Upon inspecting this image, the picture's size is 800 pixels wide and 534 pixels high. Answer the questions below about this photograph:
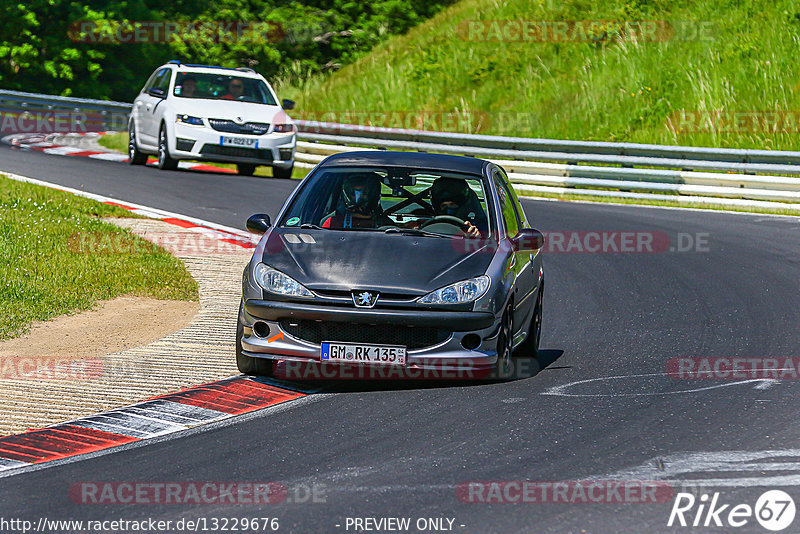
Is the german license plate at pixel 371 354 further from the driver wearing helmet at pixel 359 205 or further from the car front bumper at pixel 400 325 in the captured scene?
the driver wearing helmet at pixel 359 205

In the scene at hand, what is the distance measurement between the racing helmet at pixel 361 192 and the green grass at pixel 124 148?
14.4m

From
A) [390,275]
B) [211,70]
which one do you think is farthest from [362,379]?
[211,70]

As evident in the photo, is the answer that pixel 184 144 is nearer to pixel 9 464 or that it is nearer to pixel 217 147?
pixel 217 147

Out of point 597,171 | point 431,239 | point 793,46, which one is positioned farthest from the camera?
point 793,46

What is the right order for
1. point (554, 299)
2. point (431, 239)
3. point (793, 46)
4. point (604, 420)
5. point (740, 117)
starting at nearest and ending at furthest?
point (604, 420), point (431, 239), point (554, 299), point (740, 117), point (793, 46)

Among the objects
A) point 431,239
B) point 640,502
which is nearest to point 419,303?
point 431,239

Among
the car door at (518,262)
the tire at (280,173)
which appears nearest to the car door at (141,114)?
the tire at (280,173)

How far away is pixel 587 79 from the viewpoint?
3009 cm

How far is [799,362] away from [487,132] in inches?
823

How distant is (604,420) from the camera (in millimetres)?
7289

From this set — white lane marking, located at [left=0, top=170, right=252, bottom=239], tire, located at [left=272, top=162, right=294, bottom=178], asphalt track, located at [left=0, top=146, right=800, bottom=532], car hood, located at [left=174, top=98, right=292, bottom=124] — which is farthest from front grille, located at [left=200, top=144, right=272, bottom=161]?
asphalt track, located at [left=0, top=146, right=800, bottom=532]

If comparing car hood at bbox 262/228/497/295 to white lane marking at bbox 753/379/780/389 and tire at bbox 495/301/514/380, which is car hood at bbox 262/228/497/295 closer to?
tire at bbox 495/301/514/380

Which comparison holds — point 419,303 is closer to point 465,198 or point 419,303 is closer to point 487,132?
point 465,198

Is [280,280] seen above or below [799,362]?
above
